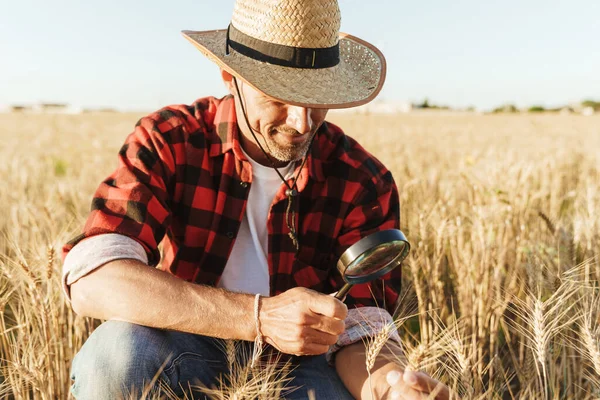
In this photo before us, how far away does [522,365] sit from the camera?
2037mm

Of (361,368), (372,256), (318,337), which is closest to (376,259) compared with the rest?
(372,256)

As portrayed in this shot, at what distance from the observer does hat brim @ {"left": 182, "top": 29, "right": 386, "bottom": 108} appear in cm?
174

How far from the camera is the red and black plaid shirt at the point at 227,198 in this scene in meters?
1.91

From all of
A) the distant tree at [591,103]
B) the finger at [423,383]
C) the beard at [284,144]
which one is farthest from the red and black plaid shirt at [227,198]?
the distant tree at [591,103]

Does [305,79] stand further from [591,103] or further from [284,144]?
[591,103]

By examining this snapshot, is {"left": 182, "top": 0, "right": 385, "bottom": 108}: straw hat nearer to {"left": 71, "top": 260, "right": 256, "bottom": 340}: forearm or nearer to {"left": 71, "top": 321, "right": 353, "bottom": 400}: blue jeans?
{"left": 71, "top": 260, "right": 256, "bottom": 340}: forearm

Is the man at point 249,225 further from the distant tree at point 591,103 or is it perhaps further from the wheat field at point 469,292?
the distant tree at point 591,103

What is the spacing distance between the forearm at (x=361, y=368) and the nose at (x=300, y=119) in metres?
0.69

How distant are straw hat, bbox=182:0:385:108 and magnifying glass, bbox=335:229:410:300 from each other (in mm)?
507

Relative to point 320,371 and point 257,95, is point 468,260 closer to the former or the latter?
point 320,371

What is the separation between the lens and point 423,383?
1409 millimetres

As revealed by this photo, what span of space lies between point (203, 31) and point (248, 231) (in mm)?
810

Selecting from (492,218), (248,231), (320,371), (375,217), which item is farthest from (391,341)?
(492,218)

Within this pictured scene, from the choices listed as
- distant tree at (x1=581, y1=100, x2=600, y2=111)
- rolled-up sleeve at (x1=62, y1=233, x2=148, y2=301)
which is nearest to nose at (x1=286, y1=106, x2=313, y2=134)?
rolled-up sleeve at (x1=62, y1=233, x2=148, y2=301)
